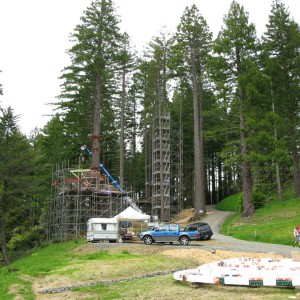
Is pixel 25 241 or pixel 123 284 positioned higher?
pixel 123 284

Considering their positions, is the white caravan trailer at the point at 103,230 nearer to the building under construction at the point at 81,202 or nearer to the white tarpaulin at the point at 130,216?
the white tarpaulin at the point at 130,216

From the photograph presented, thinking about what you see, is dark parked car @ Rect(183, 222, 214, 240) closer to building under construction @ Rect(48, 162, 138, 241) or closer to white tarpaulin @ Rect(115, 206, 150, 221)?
white tarpaulin @ Rect(115, 206, 150, 221)

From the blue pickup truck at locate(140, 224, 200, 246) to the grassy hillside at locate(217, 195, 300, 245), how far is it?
11.5 ft

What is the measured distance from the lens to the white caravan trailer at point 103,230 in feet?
94.6

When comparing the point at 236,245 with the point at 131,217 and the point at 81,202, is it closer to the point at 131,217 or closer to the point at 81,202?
the point at 131,217

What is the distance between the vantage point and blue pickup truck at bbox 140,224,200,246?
26438 millimetres

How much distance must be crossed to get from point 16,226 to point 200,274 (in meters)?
37.3

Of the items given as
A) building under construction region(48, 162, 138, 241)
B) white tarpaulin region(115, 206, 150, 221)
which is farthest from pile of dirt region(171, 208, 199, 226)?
white tarpaulin region(115, 206, 150, 221)

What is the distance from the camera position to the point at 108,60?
38.7 meters

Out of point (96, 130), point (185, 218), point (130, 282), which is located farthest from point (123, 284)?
point (185, 218)

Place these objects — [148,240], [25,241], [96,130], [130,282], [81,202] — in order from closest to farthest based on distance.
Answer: [130,282] < [148,240] < [81,202] < [96,130] < [25,241]

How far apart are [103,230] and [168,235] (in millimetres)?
5027

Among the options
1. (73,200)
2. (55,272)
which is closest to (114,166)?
(73,200)

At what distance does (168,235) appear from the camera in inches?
1052
